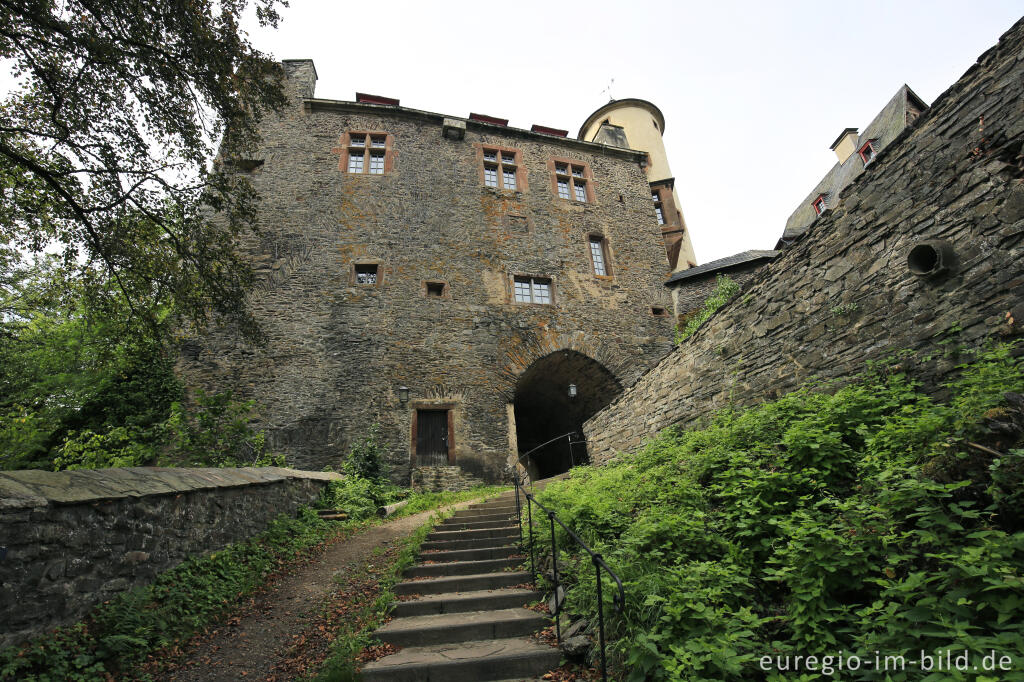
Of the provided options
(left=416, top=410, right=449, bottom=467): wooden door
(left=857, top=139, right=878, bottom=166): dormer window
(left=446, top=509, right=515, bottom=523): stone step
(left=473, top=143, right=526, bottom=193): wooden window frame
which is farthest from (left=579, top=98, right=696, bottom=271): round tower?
(left=446, top=509, right=515, bottom=523): stone step

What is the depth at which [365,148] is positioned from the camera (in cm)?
1577

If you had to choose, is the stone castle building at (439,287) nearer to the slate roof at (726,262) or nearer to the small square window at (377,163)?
the small square window at (377,163)

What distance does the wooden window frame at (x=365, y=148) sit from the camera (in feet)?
50.5

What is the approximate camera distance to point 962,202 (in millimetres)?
3602

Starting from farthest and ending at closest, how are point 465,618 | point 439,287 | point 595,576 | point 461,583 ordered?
point 439,287 < point 461,583 < point 465,618 < point 595,576

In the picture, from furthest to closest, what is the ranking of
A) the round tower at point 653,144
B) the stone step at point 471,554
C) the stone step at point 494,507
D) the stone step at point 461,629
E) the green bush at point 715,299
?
the round tower at point 653,144
the green bush at point 715,299
the stone step at point 494,507
the stone step at point 471,554
the stone step at point 461,629

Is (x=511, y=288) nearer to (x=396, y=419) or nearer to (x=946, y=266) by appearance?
(x=396, y=419)

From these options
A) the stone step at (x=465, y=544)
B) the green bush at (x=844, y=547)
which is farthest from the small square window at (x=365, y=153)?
the green bush at (x=844, y=547)

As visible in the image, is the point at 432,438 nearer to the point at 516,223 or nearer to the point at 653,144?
the point at 516,223

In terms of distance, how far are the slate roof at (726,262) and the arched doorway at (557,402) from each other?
176 inches

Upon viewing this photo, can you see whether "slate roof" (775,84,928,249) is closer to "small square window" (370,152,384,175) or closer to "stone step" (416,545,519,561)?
"stone step" (416,545,519,561)

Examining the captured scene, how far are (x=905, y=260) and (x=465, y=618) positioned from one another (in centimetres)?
518

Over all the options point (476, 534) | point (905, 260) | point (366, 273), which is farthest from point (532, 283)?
point (905, 260)

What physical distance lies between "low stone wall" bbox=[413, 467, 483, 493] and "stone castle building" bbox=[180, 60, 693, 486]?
5 cm
